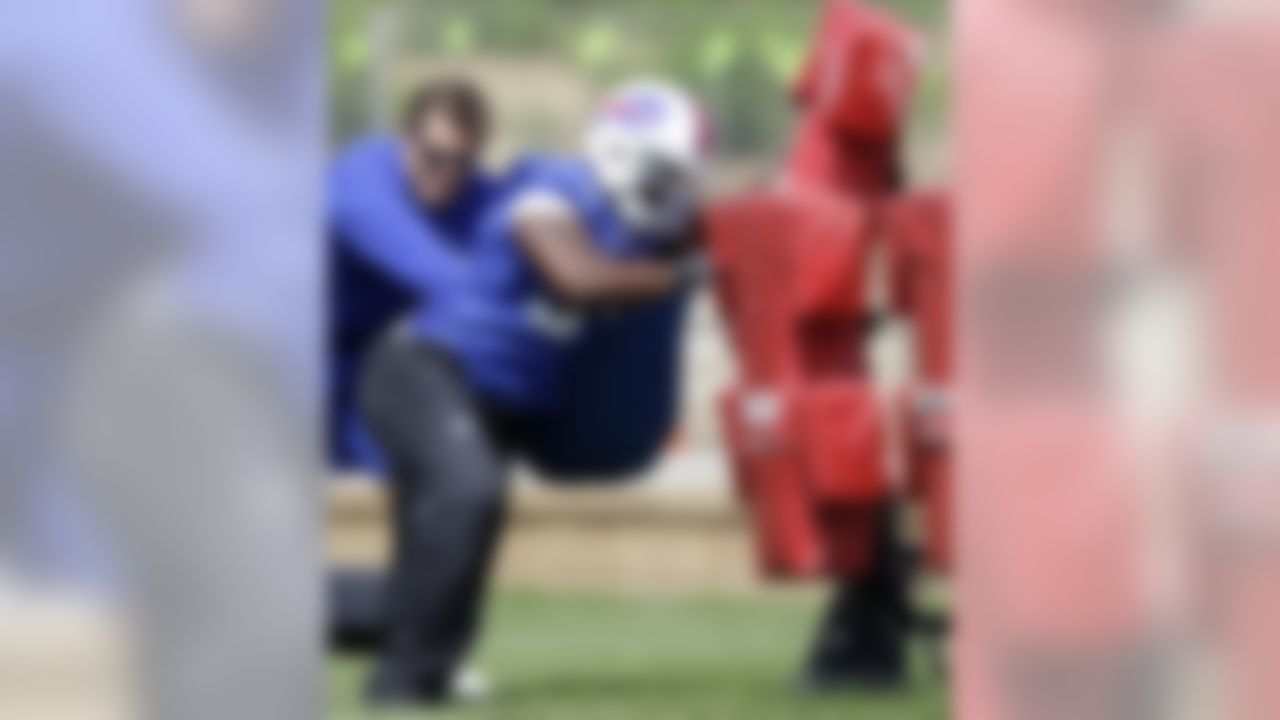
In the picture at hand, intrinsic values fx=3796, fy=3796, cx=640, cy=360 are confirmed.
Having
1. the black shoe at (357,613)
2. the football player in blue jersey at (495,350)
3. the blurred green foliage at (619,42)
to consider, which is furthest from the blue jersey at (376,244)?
the blurred green foliage at (619,42)

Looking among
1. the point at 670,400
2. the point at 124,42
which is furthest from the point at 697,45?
the point at 124,42

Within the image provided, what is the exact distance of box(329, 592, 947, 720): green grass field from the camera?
23.5 ft

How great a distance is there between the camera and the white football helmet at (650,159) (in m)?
7.29

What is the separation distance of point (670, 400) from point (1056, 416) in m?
4.89

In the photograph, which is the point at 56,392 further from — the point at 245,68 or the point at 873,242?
the point at 873,242

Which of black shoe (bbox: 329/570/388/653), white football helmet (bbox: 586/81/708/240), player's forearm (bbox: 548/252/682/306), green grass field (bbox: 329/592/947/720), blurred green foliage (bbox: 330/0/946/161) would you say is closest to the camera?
player's forearm (bbox: 548/252/682/306)

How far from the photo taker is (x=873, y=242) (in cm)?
734

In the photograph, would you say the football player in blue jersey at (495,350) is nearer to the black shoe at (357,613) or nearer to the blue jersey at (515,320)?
the blue jersey at (515,320)

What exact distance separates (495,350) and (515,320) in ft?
0.23

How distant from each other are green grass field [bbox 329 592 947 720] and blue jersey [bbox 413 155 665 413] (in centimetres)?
61

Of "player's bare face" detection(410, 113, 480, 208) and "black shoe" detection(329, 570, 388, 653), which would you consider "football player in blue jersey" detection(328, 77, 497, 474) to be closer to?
"player's bare face" detection(410, 113, 480, 208)

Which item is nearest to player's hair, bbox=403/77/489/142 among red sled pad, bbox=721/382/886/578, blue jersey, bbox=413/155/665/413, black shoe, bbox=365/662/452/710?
blue jersey, bbox=413/155/665/413

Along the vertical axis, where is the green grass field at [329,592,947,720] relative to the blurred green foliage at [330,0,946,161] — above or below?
below

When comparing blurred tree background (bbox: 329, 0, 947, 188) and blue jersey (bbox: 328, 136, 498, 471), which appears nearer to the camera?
blue jersey (bbox: 328, 136, 498, 471)
